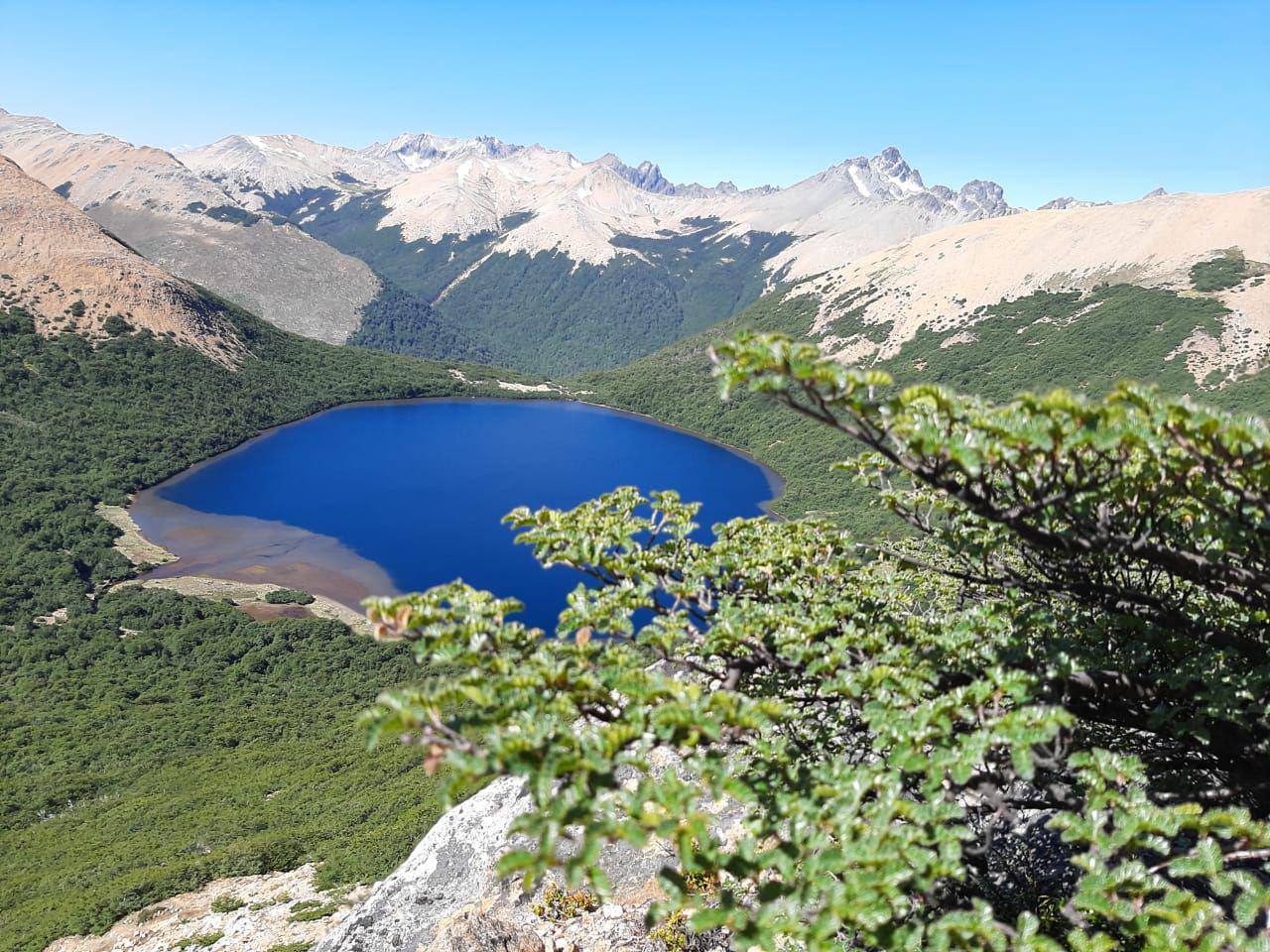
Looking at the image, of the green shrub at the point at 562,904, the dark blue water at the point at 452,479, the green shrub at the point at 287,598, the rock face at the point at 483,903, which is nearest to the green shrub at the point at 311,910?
the rock face at the point at 483,903

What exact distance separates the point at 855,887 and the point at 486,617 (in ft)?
11.2

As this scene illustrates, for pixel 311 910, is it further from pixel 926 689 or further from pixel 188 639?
pixel 188 639

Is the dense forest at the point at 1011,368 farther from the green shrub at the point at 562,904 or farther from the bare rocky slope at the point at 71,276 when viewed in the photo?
the bare rocky slope at the point at 71,276

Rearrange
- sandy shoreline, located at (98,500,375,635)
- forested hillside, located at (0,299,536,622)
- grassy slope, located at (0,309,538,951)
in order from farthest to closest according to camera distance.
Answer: forested hillside, located at (0,299,536,622)
sandy shoreline, located at (98,500,375,635)
grassy slope, located at (0,309,538,951)

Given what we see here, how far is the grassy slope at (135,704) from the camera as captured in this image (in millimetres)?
24312

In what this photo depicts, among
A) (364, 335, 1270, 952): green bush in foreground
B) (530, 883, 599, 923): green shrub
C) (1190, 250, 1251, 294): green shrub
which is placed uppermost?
(1190, 250, 1251, 294): green shrub

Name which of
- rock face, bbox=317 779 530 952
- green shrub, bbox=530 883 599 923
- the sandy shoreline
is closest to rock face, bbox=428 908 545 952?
green shrub, bbox=530 883 599 923

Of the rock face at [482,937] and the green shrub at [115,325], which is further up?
the green shrub at [115,325]

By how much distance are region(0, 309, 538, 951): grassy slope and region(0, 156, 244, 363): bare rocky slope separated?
5.31 m

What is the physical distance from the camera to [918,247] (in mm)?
178875

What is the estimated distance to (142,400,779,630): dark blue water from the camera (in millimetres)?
85188

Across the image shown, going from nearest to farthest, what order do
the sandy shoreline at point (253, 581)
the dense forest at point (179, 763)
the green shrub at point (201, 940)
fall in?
the green shrub at point (201, 940) → the dense forest at point (179, 763) → the sandy shoreline at point (253, 581)

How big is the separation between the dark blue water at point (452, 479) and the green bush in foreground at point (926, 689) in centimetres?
5720

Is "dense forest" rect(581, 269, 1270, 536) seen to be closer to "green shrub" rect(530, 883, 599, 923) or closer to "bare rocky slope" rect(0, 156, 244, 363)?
"green shrub" rect(530, 883, 599, 923)
